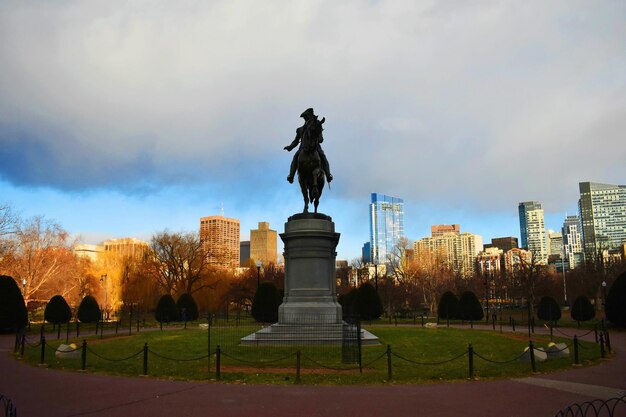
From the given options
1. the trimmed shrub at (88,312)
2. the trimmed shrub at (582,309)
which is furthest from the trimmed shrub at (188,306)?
the trimmed shrub at (582,309)

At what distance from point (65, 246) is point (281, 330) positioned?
1719 inches

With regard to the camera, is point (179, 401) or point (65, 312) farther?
point (65, 312)

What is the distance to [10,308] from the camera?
115 ft

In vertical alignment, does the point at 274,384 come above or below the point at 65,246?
below

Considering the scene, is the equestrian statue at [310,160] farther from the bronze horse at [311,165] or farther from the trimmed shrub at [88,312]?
the trimmed shrub at [88,312]

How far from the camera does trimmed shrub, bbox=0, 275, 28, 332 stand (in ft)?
114

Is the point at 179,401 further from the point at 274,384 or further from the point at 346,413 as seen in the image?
the point at 346,413

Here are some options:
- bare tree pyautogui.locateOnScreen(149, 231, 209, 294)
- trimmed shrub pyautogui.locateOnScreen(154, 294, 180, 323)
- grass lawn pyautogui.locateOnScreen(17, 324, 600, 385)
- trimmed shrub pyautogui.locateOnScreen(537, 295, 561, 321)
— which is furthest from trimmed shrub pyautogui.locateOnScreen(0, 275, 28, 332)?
trimmed shrub pyautogui.locateOnScreen(537, 295, 561, 321)

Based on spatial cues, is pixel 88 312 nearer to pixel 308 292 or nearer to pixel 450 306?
pixel 308 292

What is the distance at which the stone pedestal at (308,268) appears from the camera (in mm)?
22234

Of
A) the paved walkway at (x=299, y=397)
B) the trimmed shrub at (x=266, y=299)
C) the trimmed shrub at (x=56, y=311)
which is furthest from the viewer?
the trimmed shrub at (x=266, y=299)

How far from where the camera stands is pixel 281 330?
70.9ft

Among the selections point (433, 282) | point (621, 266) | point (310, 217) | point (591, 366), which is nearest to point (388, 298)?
point (433, 282)

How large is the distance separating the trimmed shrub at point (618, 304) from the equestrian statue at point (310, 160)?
23000mm
